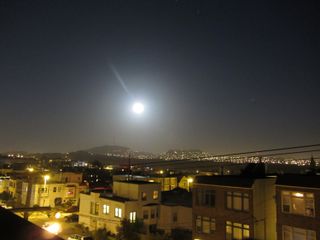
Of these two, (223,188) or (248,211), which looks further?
(223,188)

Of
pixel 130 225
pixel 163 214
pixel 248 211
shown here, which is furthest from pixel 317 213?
pixel 163 214

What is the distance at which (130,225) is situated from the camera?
1235 inches

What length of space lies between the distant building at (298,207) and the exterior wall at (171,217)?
16.1m

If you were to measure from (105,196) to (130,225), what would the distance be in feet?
24.5

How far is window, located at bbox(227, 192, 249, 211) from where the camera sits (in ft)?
73.6

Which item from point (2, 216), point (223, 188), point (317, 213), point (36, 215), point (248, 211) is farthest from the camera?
point (36, 215)

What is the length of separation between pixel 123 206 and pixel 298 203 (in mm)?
19277

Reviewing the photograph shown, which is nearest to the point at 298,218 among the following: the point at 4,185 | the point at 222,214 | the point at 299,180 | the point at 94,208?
the point at 299,180

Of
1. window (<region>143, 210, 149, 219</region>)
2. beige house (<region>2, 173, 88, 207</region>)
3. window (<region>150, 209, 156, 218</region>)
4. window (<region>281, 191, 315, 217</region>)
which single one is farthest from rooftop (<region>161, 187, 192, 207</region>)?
window (<region>281, 191, 315, 217</region>)

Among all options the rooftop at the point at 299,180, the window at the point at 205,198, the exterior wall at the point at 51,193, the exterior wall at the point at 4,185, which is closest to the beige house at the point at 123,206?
the window at the point at 205,198

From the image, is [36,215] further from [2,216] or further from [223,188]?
[2,216]

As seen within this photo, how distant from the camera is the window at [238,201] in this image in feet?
73.6

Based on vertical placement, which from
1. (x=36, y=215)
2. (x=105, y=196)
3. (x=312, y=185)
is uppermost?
(x=312, y=185)

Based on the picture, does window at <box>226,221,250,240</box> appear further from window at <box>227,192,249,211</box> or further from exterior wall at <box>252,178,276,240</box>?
window at <box>227,192,249,211</box>
